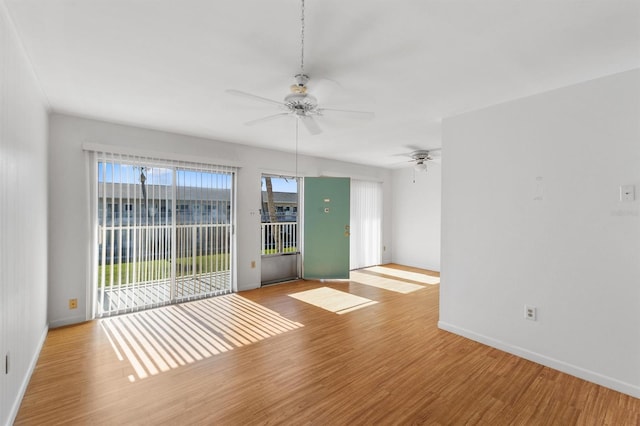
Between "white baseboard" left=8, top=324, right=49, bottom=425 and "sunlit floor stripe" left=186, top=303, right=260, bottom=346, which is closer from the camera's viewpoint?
"white baseboard" left=8, top=324, right=49, bottom=425

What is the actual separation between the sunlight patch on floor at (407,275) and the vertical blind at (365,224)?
35cm

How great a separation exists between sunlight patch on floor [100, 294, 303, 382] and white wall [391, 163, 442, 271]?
14.0ft

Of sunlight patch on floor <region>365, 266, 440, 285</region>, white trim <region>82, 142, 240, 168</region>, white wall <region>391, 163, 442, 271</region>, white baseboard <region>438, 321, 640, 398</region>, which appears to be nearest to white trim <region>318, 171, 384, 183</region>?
white wall <region>391, 163, 442, 271</region>

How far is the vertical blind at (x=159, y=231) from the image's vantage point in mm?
3678

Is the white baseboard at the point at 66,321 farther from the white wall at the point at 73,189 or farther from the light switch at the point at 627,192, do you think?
the light switch at the point at 627,192

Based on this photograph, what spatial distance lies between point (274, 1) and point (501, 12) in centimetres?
126

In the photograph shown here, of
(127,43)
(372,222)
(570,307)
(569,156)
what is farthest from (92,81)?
(372,222)

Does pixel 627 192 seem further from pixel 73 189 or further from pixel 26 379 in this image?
pixel 73 189

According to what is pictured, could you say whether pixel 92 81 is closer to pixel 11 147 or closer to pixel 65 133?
pixel 11 147

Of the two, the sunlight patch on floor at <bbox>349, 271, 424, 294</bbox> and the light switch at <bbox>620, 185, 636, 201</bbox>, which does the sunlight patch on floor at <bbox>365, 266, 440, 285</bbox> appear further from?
the light switch at <bbox>620, 185, 636, 201</bbox>

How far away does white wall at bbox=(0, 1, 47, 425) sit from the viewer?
173 cm

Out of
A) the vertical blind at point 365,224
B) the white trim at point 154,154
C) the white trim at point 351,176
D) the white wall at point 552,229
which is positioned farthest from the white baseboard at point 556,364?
the white trim at point 154,154

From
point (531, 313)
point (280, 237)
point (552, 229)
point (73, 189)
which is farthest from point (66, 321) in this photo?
point (552, 229)

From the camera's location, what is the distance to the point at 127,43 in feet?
6.49
